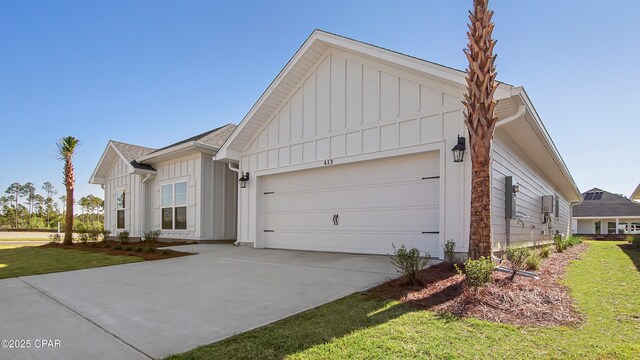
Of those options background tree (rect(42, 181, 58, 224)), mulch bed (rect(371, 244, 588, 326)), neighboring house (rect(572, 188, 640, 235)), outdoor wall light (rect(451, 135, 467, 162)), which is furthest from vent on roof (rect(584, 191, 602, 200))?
background tree (rect(42, 181, 58, 224))

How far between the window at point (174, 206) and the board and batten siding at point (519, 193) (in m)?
11.2

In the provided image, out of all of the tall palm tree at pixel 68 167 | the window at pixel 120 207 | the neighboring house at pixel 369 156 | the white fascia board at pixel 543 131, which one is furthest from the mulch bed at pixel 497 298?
the window at pixel 120 207

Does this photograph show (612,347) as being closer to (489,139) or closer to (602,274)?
(489,139)

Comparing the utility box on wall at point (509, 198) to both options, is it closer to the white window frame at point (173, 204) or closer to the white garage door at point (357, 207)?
the white garage door at point (357, 207)

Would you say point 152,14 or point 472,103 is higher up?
point 152,14

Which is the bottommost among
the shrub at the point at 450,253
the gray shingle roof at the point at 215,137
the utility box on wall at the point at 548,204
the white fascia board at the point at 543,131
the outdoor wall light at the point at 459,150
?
the shrub at the point at 450,253

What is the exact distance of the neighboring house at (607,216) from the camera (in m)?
32.8

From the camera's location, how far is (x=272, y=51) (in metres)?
12.1

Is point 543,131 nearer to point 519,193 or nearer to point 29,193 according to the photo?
point 519,193

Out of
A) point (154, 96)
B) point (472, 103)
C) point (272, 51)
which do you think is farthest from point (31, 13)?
point (472, 103)

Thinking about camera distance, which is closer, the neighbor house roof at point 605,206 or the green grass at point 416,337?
the green grass at point 416,337

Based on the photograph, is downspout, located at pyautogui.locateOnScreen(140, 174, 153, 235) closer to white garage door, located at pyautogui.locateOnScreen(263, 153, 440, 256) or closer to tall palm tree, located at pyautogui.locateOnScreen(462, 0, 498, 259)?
white garage door, located at pyautogui.locateOnScreen(263, 153, 440, 256)

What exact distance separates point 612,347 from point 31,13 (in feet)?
47.0

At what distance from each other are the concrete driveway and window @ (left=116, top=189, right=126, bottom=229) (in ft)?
35.2
